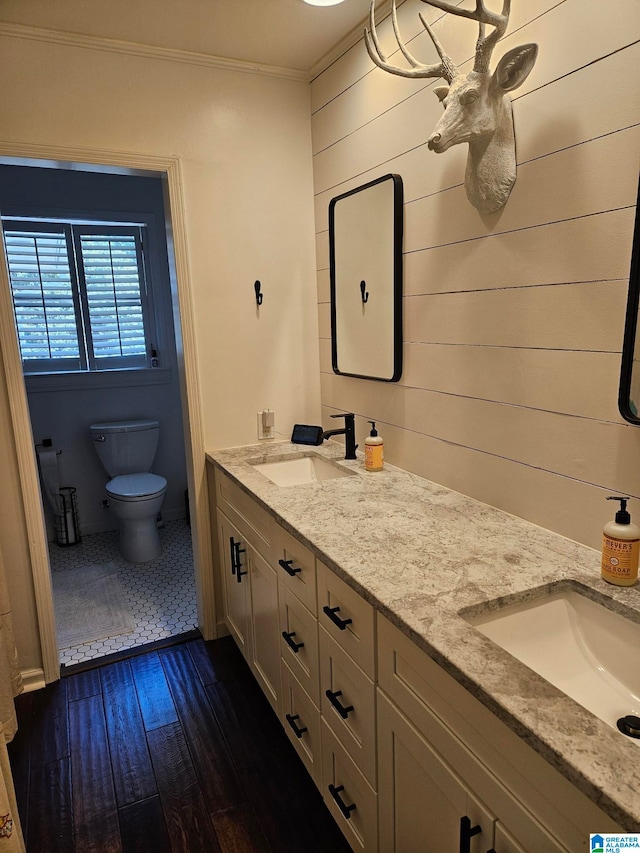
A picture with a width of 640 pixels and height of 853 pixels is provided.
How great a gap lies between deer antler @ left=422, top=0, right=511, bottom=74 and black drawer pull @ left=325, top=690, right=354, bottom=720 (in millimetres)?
1598

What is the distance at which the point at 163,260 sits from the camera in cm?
374

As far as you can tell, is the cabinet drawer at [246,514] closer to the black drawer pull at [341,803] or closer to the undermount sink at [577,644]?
the black drawer pull at [341,803]

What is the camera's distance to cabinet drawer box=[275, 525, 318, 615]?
1.49m

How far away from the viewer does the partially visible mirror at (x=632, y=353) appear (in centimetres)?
113

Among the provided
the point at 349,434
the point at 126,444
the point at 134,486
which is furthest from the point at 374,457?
the point at 126,444

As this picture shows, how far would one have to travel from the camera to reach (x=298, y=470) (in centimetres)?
237

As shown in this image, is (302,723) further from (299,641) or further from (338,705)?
(338,705)

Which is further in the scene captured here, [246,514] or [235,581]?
[235,581]

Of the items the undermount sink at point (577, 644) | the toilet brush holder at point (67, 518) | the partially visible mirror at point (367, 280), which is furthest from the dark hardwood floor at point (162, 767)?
the toilet brush holder at point (67, 518)

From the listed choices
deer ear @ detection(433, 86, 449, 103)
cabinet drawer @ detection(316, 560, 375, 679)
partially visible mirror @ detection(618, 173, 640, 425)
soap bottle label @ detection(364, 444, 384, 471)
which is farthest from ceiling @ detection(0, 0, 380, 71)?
cabinet drawer @ detection(316, 560, 375, 679)

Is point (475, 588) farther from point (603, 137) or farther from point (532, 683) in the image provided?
point (603, 137)

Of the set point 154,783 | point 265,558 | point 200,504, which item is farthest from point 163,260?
point 154,783

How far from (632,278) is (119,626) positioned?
2.59 metres

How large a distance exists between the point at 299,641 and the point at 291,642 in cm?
5
